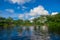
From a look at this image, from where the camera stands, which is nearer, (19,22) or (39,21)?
(39,21)

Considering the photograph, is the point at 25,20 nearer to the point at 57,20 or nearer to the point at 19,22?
the point at 19,22

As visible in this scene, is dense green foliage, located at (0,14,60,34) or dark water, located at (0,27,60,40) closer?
dark water, located at (0,27,60,40)

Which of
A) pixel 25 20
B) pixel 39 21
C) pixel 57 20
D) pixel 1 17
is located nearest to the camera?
pixel 57 20

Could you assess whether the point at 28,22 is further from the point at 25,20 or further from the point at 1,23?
the point at 1,23

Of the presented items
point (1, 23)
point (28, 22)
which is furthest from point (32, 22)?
point (1, 23)

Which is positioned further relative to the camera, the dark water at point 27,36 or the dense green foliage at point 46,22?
the dense green foliage at point 46,22

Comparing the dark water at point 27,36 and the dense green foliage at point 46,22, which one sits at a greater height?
the dense green foliage at point 46,22

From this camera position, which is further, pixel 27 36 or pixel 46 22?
pixel 46 22

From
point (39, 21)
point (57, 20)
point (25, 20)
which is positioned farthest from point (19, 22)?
point (57, 20)

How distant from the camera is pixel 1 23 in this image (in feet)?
198

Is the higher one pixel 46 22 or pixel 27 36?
pixel 46 22

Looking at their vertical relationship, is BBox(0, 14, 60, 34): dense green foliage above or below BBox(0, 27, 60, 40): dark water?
above

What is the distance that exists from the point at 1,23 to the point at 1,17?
9.34 m

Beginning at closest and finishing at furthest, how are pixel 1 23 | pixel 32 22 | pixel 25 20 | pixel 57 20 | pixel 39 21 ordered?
pixel 57 20
pixel 1 23
pixel 39 21
pixel 32 22
pixel 25 20
